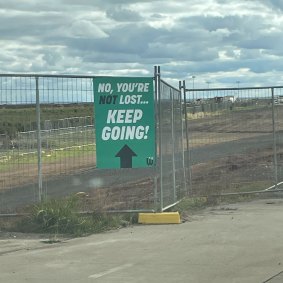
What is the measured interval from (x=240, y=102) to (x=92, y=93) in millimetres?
4463

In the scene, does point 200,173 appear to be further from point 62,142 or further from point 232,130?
point 62,142

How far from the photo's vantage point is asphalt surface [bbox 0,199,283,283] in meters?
7.12

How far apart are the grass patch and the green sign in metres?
0.96

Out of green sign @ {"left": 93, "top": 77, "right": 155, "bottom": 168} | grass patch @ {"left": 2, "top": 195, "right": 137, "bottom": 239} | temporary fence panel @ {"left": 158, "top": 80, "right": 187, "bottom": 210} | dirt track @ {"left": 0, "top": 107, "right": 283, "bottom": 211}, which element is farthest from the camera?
dirt track @ {"left": 0, "top": 107, "right": 283, "bottom": 211}

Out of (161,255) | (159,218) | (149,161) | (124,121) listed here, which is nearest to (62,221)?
(159,218)

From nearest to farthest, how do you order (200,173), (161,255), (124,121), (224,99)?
(161,255), (124,121), (224,99), (200,173)

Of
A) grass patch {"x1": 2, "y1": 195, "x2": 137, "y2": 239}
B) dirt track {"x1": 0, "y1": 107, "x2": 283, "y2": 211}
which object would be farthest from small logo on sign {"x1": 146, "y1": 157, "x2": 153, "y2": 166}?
grass patch {"x1": 2, "y1": 195, "x2": 137, "y2": 239}

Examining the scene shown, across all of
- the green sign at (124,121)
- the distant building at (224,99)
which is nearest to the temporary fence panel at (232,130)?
the distant building at (224,99)

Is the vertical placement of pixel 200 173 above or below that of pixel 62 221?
above

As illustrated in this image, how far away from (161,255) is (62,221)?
260 centimetres

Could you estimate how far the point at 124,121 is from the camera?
10906mm

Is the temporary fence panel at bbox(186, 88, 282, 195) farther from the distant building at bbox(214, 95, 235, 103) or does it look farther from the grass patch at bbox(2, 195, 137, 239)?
the grass patch at bbox(2, 195, 137, 239)

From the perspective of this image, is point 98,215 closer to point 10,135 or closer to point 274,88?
point 10,135

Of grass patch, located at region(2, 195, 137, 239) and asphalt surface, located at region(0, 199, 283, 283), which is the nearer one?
asphalt surface, located at region(0, 199, 283, 283)
